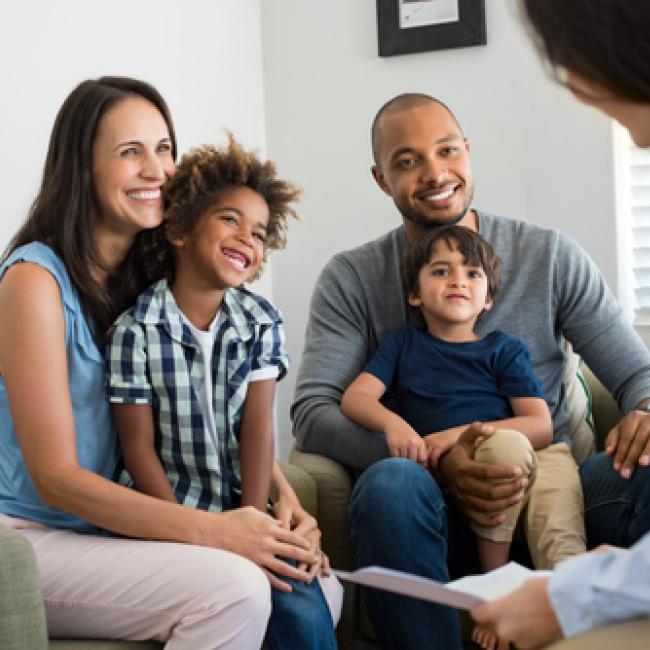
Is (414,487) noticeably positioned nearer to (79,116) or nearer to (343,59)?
(79,116)

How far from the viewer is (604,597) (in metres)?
1.05

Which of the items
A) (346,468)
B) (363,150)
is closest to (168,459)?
(346,468)

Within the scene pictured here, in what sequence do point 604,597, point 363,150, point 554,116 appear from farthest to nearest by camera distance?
point 363,150
point 554,116
point 604,597

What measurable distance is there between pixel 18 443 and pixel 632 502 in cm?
112

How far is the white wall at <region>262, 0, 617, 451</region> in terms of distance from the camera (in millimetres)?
3227

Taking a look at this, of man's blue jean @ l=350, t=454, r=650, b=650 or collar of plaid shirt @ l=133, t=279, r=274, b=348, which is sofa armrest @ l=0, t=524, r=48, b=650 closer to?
collar of plaid shirt @ l=133, t=279, r=274, b=348

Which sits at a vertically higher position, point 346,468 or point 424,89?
point 424,89

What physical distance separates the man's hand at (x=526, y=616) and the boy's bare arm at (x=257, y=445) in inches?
30.2

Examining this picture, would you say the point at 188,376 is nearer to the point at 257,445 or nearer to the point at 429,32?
the point at 257,445

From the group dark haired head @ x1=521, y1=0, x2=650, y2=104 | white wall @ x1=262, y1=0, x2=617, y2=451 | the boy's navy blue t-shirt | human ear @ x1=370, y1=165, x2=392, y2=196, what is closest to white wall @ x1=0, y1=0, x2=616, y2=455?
white wall @ x1=262, y1=0, x2=617, y2=451

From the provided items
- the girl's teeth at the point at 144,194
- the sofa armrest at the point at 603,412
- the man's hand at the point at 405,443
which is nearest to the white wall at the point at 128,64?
the girl's teeth at the point at 144,194

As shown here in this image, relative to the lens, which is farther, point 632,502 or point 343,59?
point 343,59

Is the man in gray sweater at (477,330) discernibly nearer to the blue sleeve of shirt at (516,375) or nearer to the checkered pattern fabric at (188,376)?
the blue sleeve of shirt at (516,375)

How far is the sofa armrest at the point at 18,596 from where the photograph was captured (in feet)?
4.69
